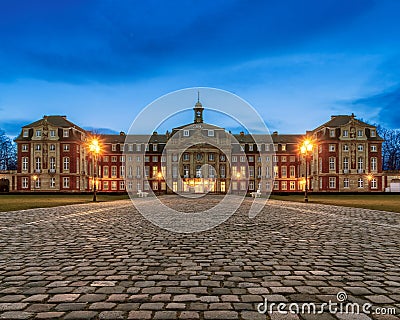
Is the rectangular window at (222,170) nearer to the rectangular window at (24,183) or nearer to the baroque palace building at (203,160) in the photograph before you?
the baroque palace building at (203,160)

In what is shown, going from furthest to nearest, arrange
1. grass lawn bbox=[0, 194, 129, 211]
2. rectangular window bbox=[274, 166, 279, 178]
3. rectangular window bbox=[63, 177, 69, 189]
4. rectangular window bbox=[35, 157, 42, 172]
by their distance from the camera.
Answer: rectangular window bbox=[274, 166, 279, 178]
rectangular window bbox=[35, 157, 42, 172]
rectangular window bbox=[63, 177, 69, 189]
grass lawn bbox=[0, 194, 129, 211]

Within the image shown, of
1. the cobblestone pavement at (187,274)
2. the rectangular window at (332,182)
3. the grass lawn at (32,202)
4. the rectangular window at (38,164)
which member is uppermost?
the rectangular window at (38,164)

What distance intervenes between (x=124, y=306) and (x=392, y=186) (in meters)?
67.8

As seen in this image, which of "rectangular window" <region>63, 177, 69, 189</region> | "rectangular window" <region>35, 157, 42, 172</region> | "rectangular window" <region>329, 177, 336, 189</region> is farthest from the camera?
"rectangular window" <region>329, 177, 336, 189</region>

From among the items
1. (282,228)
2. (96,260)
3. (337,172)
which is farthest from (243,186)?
(96,260)

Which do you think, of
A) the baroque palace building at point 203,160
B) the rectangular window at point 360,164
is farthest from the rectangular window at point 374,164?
the rectangular window at point 360,164

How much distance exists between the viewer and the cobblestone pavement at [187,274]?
3822 mm

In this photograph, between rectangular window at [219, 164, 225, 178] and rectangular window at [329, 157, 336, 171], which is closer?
rectangular window at [329, 157, 336, 171]

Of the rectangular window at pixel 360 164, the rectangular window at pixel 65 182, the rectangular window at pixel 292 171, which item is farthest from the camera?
the rectangular window at pixel 292 171

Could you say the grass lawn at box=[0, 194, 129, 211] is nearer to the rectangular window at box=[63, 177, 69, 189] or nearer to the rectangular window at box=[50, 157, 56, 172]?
the rectangular window at box=[63, 177, 69, 189]

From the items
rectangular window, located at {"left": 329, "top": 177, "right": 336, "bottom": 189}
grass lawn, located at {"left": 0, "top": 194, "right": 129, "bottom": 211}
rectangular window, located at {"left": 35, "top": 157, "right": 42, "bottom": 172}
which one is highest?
rectangular window, located at {"left": 35, "top": 157, "right": 42, "bottom": 172}

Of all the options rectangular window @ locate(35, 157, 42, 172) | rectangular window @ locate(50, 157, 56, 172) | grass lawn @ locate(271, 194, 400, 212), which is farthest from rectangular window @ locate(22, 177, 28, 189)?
grass lawn @ locate(271, 194, 400, 212)

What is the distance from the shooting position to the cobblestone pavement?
3822 mm

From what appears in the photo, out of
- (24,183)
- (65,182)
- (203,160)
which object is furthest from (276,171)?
(24,183)
